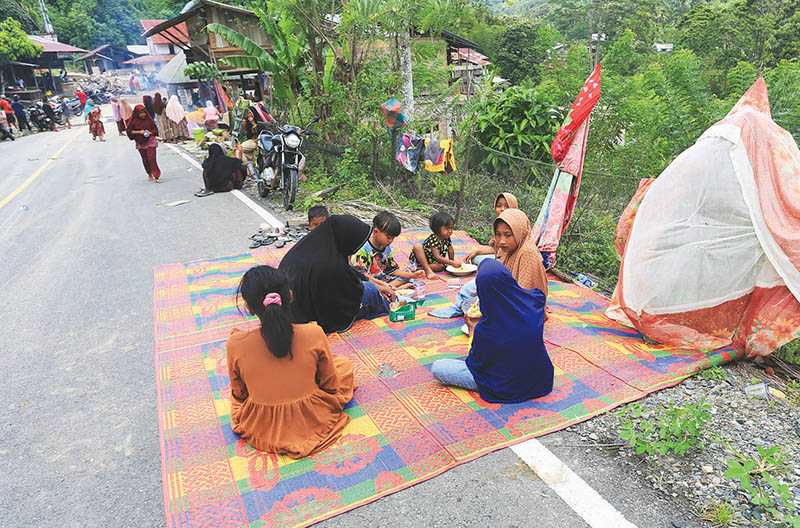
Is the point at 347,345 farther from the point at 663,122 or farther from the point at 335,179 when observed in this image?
the point at 335,179

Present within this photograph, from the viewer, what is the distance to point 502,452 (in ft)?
9.61

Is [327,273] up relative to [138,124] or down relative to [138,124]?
down

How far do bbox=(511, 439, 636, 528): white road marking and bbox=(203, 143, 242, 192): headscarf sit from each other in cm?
843

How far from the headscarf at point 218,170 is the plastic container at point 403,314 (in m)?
6.54

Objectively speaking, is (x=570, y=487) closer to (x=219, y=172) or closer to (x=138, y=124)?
(x=219, y=172)

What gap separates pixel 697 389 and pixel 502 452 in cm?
152

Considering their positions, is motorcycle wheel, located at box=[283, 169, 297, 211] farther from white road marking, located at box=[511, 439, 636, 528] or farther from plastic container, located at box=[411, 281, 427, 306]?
white road marking, located at box=[511, 439, 636, 528]

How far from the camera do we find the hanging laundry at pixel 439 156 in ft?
24.6

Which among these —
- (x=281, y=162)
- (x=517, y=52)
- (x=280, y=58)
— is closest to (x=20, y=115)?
(x=280, y=58)

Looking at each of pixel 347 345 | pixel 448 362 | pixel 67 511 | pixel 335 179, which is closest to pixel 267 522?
pixel 67 511

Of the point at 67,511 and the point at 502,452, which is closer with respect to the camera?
the point at 67,511

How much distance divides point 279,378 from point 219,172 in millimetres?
7831

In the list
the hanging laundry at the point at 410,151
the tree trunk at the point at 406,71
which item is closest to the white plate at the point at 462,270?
the hanging laundry at the point at 410,151

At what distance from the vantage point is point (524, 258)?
4.06m
